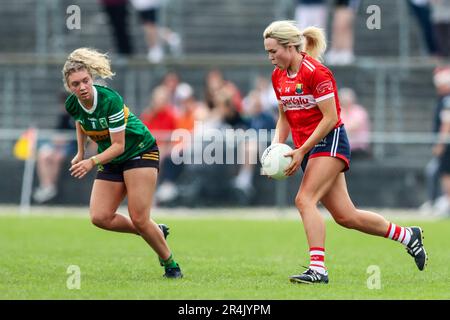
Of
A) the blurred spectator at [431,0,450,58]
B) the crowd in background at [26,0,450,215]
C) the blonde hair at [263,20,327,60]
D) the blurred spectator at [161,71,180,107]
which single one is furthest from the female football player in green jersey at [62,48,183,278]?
the blurred spectator at [431,0,450,58]

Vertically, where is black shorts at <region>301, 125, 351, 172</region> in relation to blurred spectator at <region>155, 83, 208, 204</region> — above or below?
above

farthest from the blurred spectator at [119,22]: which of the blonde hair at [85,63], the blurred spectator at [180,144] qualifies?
the blonde hair at [85,63]

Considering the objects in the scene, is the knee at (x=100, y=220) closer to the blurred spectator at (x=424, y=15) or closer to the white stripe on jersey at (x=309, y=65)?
the white stripe on jersey at (x=309, y=65)

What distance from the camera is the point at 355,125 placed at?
2000 centimetres

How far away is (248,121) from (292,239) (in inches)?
221

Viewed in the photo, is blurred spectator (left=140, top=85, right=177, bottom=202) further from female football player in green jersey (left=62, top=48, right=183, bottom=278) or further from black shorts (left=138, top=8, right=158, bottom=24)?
female football player in green jersey (left=62, top=48, right=183, bottom=278)

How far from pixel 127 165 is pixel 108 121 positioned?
1.45 feet

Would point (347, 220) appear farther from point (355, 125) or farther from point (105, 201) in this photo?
point (355, 125)

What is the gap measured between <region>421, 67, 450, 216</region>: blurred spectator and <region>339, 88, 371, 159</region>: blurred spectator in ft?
3.92

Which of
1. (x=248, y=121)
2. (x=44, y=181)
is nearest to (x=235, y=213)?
(x=248, y=121)

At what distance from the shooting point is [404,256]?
1227cm

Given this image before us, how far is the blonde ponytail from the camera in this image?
9578mm

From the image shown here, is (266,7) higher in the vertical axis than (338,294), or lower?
higher
